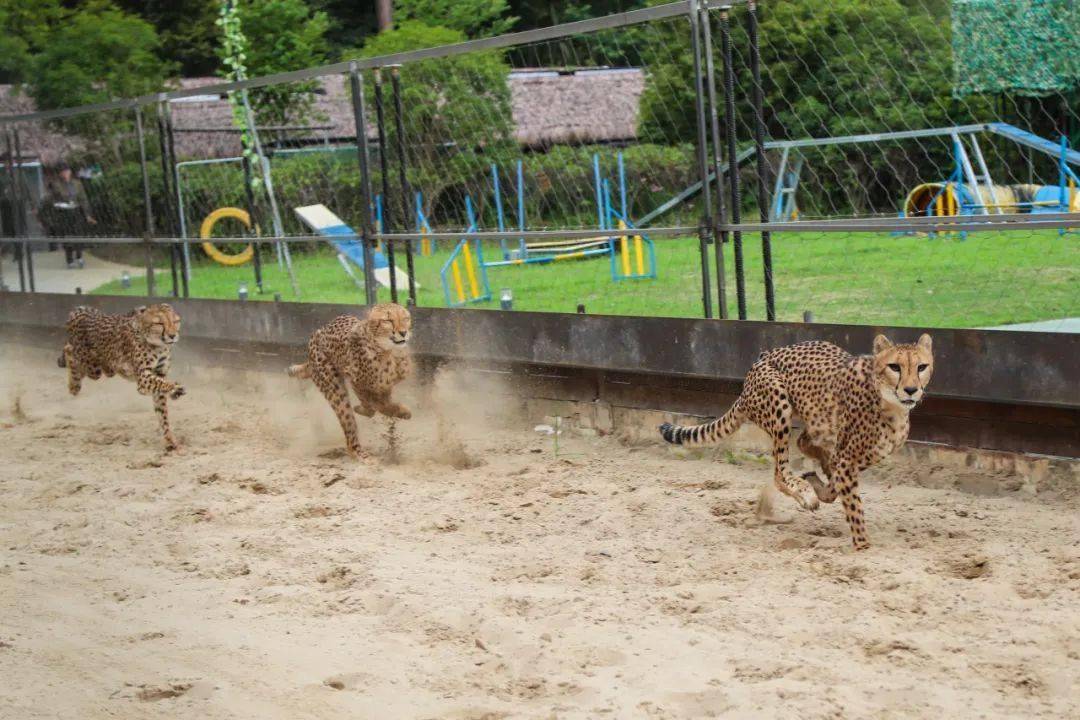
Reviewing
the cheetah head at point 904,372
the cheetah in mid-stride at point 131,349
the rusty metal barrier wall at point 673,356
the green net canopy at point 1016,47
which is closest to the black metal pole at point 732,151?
the rusty metal barrier wall at point 673,356

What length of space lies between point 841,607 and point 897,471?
Result: 1.76m

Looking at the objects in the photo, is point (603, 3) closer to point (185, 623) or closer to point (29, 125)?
point (29, 125)

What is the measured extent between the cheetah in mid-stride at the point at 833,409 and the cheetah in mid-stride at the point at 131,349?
11.9 ft

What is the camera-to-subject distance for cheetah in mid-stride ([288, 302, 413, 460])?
7023 mm

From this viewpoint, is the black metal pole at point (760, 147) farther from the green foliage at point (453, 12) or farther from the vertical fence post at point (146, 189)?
the green foliage at point (453, 12)

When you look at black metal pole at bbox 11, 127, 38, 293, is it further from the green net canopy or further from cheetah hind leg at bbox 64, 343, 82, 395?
the green net canopy

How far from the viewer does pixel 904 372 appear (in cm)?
490

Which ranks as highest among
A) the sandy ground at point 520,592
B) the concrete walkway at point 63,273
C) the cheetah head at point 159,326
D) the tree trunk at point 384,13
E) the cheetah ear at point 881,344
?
the tree trunk at point 384,13

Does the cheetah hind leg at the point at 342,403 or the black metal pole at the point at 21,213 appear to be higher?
the black metal pole at the point at 21,213

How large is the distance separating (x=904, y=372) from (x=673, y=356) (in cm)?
205

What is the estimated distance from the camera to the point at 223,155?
21.4m

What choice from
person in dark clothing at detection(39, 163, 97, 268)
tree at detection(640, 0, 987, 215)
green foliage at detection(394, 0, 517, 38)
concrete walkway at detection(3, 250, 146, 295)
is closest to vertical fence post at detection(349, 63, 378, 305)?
tree at detection(640, 0, 987, 215)

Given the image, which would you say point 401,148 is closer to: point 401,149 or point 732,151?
point 401,149

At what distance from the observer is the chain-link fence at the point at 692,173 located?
6.67 metres
